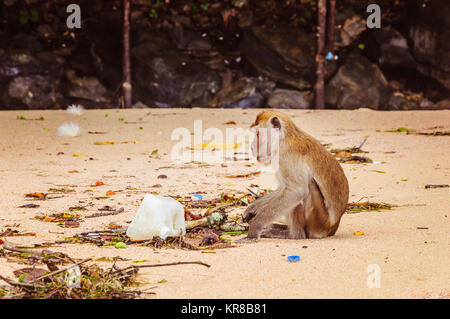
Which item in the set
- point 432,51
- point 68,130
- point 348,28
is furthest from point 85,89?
point 432,51

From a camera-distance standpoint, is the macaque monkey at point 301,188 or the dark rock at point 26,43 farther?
the dark rock at point 26,43

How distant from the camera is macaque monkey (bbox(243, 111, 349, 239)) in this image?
4059mm

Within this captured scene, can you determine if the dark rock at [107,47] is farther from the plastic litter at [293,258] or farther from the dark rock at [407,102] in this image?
the plastic litter at [293,258]

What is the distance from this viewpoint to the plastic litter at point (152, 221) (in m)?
3.81

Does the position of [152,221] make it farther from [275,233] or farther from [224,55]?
[224,55]

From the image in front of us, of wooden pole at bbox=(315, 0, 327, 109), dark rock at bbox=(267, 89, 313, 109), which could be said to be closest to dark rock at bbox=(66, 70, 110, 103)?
dark rock at bbox=(267, 89, 313, 109)

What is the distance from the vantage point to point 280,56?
49.5ft

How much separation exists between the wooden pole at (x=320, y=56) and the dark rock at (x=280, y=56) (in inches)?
22.5

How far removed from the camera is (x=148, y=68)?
14812 mm

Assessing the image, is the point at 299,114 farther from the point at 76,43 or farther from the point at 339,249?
the point at 339,249

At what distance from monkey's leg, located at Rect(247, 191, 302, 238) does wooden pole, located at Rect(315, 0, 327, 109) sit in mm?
10679

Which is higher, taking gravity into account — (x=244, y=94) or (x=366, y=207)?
(x=244, y=94)

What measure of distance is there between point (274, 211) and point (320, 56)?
35.6 feet

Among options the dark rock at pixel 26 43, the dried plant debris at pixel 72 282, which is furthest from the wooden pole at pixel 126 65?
the dried plant debris at pixel 72 282
